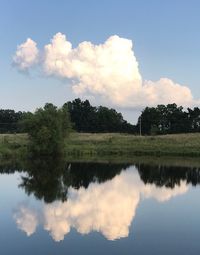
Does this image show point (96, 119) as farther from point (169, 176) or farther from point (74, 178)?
point (74, 178)

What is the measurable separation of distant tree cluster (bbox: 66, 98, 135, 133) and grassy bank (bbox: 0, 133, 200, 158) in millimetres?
46152

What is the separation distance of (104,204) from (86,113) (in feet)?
392

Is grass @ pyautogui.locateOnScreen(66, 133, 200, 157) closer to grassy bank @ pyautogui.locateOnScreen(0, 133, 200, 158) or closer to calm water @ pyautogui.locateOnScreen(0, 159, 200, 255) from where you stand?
grassy bank @ pyautogui.locateOnScreen(0, 133, 200, 158)

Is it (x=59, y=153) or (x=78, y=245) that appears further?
Result: (x=59, y=153)

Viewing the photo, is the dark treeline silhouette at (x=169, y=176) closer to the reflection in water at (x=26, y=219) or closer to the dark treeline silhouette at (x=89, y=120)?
the reflection in water at (x=26, y=219)

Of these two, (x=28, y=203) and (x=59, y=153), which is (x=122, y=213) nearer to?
(x=28, y=203)

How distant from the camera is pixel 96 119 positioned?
13512 centimetres

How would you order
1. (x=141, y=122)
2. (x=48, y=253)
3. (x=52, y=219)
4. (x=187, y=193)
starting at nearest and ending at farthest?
(x=48, y=253)
(x=52, y=219)
(x=187, y=193)
(x=141, y=122)

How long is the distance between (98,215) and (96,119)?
115125 millimetres

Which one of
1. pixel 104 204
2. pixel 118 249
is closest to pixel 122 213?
pixel 104 204

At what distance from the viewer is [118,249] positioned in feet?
46.1

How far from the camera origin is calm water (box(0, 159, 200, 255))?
1454cm

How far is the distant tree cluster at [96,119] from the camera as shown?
433ft

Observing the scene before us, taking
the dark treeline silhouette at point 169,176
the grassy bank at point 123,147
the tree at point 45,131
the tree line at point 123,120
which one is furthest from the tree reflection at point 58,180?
the tree line at point 123,120
